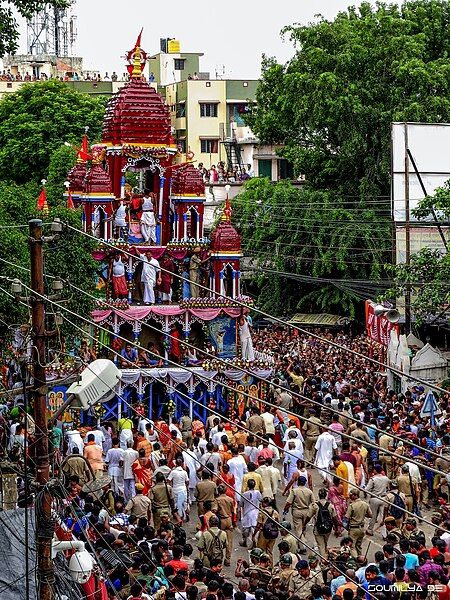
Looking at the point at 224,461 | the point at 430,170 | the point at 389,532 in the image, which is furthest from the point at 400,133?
the point at 389,532

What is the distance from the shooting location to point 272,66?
44.8m

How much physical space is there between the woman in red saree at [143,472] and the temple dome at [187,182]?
10.5 m

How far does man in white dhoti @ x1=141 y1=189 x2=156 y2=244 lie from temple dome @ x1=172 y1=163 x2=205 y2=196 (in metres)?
0.68

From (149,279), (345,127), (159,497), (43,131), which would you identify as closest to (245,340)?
(149,279)

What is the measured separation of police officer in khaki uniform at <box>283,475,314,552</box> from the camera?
1889 centimetres

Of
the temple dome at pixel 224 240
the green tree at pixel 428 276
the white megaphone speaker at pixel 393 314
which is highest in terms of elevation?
the temple dome at pixel 224 240

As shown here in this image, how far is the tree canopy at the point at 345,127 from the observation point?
41094 millimetres

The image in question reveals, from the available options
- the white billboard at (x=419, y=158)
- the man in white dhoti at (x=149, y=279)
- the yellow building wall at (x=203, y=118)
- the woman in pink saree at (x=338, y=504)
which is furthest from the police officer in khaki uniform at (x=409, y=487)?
the yellow building wall at (x=203, y=118)

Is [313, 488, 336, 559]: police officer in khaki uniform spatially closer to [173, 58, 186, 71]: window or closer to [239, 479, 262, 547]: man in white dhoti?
[239, 479, 262, 547]: man in white dhoti

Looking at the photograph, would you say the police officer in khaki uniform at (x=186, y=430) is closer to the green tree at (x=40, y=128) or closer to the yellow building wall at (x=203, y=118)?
the green tree at (x=40, y=128)

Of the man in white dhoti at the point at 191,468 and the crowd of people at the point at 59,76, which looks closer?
the man in white dhoti at the point at 191,468

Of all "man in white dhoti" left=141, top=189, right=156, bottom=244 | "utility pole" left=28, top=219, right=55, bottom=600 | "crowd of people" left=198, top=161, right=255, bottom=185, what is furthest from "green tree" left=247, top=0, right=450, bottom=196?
"utility pole" left=28, top=219, right=55, bottom=600

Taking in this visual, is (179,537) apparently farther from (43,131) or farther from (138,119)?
(43,131)

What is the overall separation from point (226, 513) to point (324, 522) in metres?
1.26
